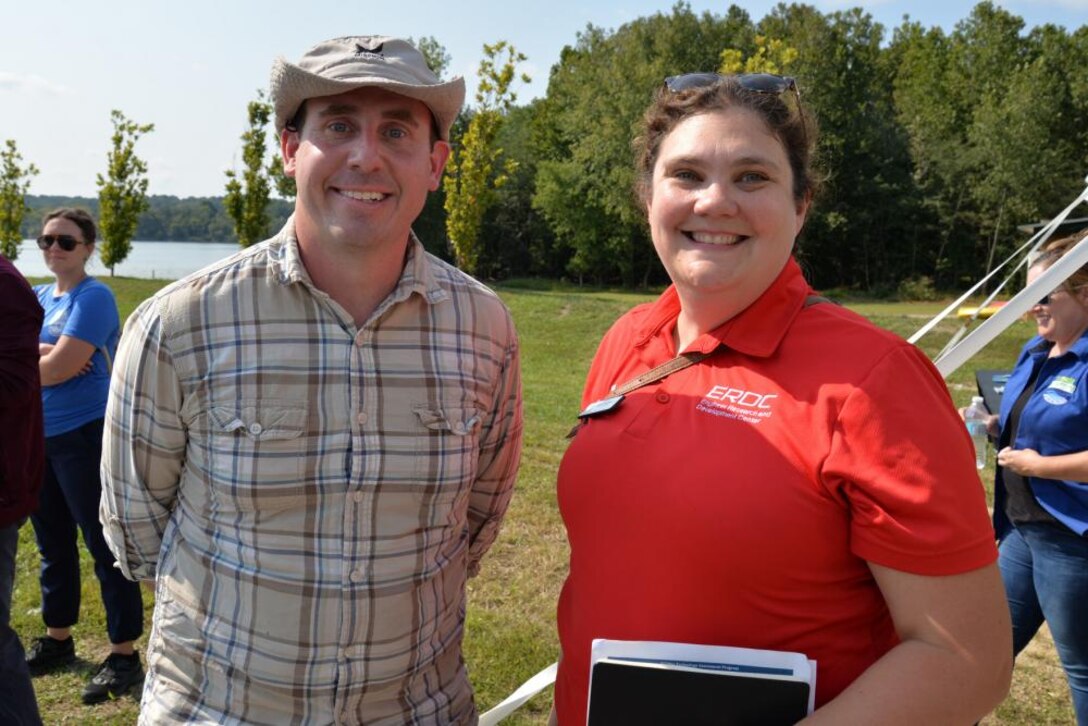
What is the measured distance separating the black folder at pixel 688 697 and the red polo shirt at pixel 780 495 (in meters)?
0.13

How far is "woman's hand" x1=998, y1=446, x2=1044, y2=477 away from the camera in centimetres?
338

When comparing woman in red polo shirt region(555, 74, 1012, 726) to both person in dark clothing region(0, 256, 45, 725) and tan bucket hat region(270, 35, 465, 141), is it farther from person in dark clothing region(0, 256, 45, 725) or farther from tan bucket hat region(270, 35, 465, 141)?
person in dark clothing region(0, 256, 45, 725)

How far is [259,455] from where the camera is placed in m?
2.03

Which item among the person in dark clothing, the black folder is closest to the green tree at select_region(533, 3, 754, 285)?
the person in dark clothing

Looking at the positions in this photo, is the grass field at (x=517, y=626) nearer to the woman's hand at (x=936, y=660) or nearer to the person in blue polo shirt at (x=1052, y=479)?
the person in blue polo shirt at (x=1052, y=479)

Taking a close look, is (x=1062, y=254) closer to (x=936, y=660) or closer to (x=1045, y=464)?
(x=1045, y=464)

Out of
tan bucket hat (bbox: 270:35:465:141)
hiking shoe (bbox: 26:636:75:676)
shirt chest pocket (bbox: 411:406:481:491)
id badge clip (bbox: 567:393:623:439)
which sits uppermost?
tan bucket hat (bbox: 270:35:465:141)

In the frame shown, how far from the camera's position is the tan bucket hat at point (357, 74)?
78.6 inches

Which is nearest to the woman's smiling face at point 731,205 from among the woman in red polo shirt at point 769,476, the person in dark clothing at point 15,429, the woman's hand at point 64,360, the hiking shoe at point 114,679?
the woman in red polo shirt at point 769,476

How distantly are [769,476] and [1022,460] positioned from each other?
244 centimetres

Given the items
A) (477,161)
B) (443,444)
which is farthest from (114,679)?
(477,161)

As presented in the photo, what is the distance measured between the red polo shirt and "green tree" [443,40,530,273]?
861 inches

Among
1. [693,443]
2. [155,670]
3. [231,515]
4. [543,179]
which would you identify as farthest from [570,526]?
[543,179]

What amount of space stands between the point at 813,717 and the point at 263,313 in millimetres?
1555
